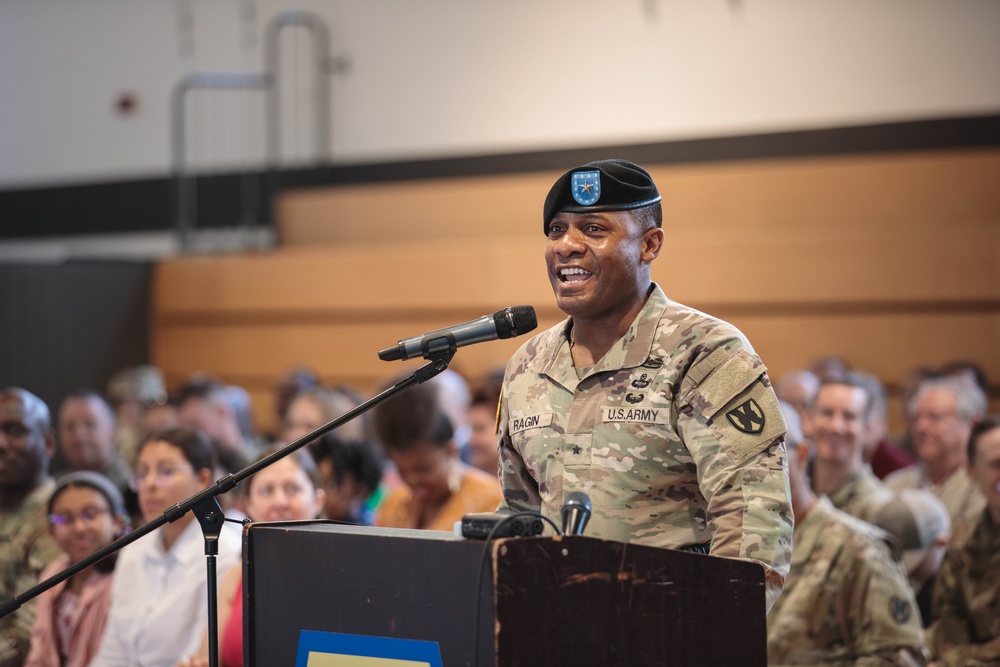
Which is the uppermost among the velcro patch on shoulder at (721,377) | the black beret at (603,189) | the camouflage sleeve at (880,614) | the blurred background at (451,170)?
the blurred background at (451,170)

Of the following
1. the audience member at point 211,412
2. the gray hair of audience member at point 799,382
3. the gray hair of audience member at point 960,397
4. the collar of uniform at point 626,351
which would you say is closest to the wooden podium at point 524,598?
the collar of uniform at point 626,351

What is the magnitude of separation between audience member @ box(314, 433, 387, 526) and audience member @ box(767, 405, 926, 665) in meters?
1.47

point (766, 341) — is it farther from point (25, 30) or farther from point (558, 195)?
point (25, 30)

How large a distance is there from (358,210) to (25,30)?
3.47m

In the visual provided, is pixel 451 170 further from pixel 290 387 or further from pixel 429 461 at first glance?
pixel 429 461

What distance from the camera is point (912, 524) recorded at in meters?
3.34

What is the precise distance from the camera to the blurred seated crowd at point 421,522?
8.68ft

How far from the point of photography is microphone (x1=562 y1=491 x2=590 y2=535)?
1.36m

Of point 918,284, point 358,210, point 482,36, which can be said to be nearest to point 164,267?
point 358,210

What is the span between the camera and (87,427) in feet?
15.3

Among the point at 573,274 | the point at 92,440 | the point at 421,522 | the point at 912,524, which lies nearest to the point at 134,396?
the point at 92,440

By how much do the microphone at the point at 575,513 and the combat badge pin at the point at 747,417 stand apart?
315mm

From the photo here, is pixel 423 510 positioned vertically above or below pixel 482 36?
below

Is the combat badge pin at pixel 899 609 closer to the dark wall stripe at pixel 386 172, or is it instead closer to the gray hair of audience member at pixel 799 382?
the gray hair of audience member at pixel 799 382
